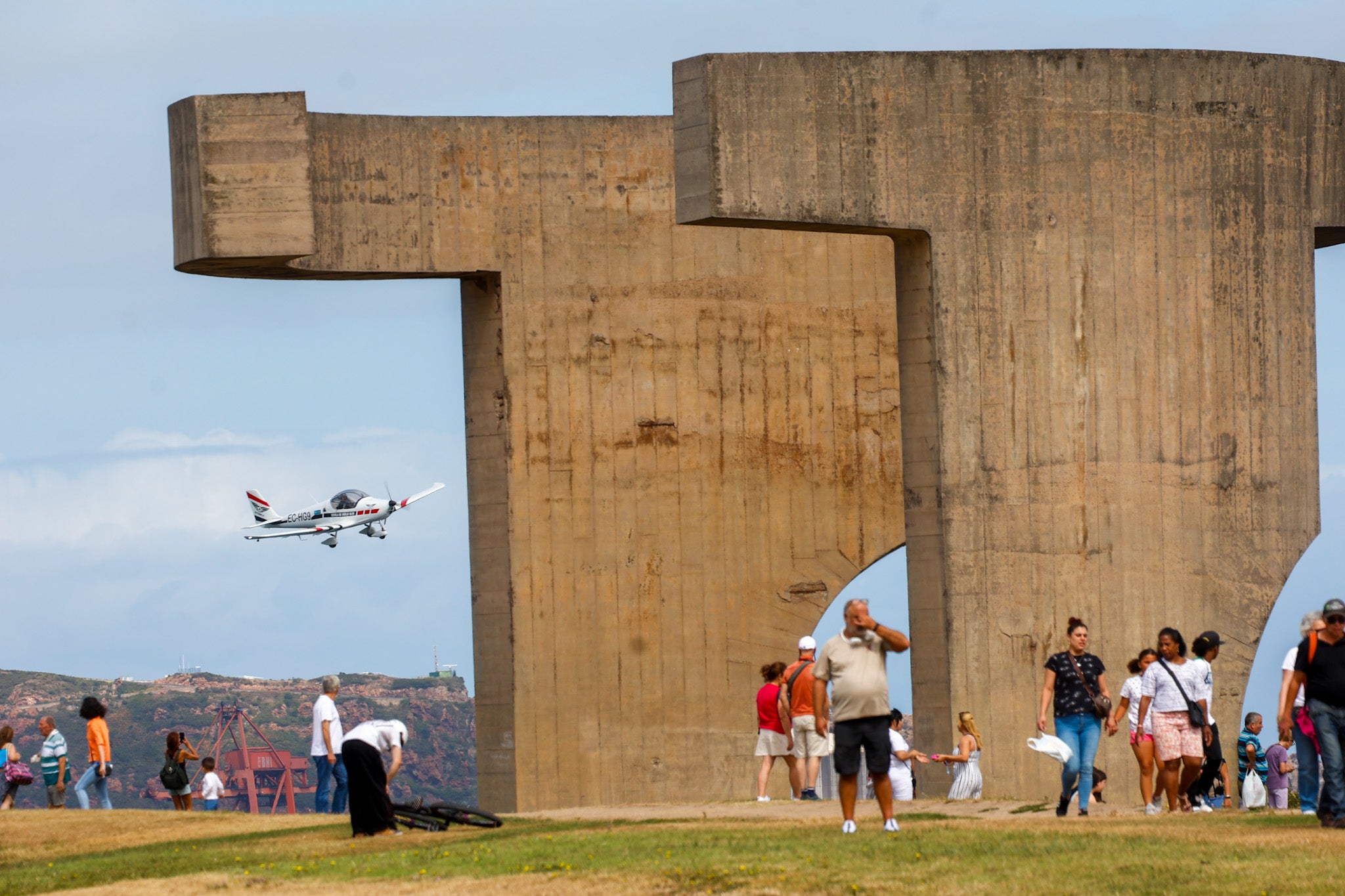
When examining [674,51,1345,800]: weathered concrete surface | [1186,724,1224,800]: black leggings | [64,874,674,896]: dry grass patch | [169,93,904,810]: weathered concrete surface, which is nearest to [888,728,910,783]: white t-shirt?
[674,51,1345,800]: weathered concrete surface

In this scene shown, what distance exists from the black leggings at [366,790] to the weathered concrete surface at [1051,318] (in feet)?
19.4

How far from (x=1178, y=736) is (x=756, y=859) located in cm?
435

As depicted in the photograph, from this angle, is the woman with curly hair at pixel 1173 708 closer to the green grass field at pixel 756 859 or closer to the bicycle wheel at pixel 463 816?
the green grass field at pixel 756 859

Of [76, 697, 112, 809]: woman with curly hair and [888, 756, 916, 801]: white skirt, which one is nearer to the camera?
[888, 756, 916, 801]: white skirt

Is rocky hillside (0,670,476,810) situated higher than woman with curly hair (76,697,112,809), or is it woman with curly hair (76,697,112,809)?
woman with curly hair (76,697,112,809)

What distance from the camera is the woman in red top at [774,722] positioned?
55.9 feet

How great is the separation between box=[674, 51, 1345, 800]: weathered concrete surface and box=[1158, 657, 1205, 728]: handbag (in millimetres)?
3508

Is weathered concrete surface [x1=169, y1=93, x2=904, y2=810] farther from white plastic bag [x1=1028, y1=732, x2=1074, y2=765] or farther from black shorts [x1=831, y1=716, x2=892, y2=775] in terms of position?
black shorts [x1=831, y1=716, x2=892, y2=775]

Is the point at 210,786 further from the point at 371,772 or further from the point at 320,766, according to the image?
the point at 371,772

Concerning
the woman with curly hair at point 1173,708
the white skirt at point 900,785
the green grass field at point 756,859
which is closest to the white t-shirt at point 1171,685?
the woman with curly hair at point 1173,708

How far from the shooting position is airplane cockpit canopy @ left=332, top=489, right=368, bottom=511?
60688mm

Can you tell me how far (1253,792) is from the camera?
18.0 meters

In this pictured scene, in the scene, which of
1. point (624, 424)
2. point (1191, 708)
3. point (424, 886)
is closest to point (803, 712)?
point (1191, 708)

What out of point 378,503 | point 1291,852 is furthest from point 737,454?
point 378,503
